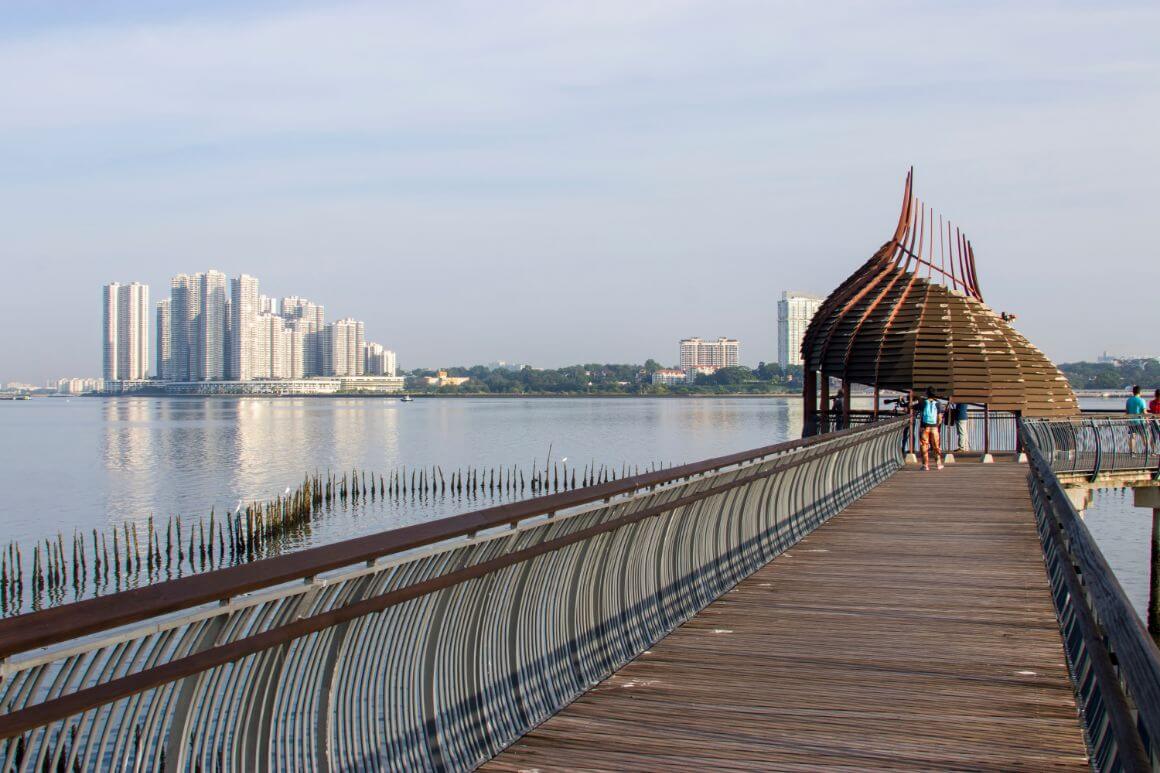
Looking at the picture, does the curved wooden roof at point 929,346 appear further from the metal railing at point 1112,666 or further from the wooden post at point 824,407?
the metal railing at point 1112,666

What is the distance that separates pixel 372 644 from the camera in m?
4.49

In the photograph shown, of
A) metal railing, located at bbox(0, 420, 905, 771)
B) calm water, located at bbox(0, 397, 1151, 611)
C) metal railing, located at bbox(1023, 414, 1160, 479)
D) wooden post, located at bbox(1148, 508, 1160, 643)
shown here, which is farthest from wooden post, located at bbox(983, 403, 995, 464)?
metal railing, located at bbox(0, 420, 905, 771)

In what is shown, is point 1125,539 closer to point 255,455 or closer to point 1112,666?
point 1112,666

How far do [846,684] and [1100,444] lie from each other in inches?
867

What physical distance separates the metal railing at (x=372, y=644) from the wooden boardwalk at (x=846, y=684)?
294 mm

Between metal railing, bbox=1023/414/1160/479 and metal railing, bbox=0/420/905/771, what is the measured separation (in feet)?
65.4

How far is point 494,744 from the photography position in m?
5.39

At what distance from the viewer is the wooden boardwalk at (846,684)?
541 cm

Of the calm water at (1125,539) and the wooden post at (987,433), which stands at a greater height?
the wooden post at (987,433)

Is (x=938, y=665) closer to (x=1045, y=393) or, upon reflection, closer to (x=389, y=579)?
(x=389, y=579)

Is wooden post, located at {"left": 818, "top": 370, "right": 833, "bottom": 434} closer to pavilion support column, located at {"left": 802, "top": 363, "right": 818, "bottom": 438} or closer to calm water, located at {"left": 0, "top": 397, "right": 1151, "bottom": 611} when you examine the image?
pavilion support column, located at {"left": 802, "top": 363, "right": 818, "bottom": 438}

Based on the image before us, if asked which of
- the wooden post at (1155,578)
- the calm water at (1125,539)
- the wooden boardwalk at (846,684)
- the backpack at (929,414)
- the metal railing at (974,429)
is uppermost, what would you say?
the backpack at (929,414)

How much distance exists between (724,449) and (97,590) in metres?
68.1

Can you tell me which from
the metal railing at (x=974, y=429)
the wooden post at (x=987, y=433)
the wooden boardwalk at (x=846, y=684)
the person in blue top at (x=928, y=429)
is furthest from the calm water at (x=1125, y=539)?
the wooden boardwalk at (x=846, y=684)
